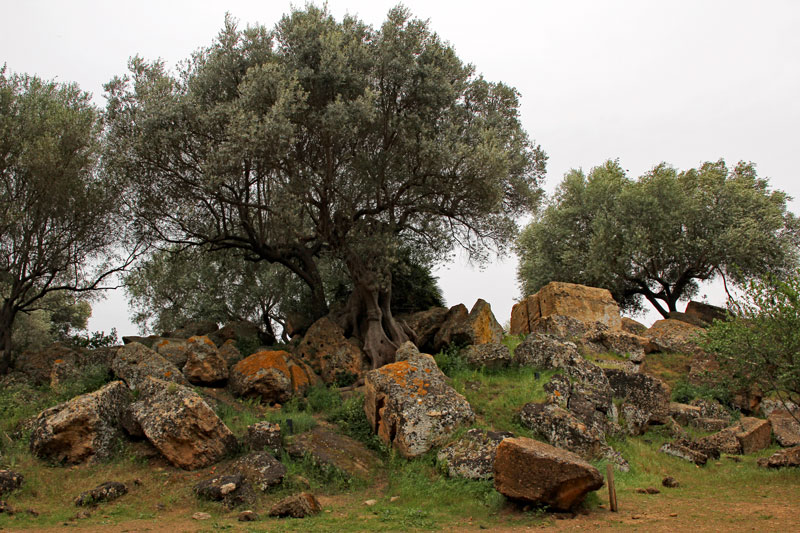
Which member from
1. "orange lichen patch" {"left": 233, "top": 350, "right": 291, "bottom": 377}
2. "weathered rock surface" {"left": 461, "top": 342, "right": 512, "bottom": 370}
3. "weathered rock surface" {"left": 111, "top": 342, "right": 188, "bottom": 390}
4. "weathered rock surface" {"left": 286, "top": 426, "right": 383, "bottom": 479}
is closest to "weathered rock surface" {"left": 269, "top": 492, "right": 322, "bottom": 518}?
"weathered rock surface" {"left": 286, "top": 426, "right": 383, "bottom": 479}

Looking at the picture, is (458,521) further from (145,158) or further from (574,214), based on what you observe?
(574,214)

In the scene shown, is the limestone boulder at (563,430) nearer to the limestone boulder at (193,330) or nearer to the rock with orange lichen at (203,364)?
the rock with orange lichen at (203,364)

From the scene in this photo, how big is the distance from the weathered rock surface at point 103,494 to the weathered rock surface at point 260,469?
2164mm

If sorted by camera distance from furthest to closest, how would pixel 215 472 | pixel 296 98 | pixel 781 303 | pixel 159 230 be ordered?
pixel 159 230, pixel 296 98, pixel 781 303, pixel 215 472

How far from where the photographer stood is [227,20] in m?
21.4

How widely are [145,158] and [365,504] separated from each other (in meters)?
13.8

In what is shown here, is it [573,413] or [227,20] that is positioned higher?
[227,20]

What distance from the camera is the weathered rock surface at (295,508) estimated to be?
11.2 m

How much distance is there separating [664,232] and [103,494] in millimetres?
31226

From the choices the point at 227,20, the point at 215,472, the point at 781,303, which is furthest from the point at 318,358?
the point at 781,303

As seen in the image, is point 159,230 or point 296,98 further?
point 159,230

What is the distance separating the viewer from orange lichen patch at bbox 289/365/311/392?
60.6ft

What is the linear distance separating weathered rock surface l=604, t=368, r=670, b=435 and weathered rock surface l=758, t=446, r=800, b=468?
3246 millimetres

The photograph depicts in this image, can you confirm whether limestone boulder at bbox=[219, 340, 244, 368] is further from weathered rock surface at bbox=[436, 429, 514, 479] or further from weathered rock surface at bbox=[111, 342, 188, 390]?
weathered rock surface at bbox=[436, 429, 514, 479]
